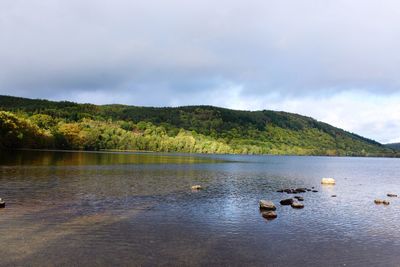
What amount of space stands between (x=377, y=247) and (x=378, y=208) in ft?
70.5

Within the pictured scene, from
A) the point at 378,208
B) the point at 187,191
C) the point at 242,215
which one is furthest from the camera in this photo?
the point at 187,191

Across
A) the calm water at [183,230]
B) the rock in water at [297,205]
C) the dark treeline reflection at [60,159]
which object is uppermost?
the dark treeline reflection at [60,159]

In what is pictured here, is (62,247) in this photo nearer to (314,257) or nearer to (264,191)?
(314,257)

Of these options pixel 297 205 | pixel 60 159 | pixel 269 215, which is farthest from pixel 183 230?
pixel 60 159

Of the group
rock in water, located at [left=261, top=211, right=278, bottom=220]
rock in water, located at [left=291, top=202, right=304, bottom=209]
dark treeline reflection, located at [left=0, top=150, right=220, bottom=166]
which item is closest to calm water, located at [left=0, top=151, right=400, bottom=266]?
rock in water, located at [left=261, top=211, right=278, bottom=220]

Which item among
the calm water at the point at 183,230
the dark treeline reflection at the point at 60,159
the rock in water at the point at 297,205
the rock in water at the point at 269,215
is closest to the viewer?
the calm water at the point at 183,230

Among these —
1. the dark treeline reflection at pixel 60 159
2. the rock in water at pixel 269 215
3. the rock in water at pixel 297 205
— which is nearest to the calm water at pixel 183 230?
the rock in water at pixel 269 215

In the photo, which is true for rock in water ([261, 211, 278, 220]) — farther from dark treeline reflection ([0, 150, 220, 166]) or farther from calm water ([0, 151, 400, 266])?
dark treeline reflection ([0, 150, 220, 166])

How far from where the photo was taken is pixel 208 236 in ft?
94.6

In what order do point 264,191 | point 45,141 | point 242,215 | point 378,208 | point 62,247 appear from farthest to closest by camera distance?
point 45,141, point 264,191, point 378,208, point 242,215, point 62,247

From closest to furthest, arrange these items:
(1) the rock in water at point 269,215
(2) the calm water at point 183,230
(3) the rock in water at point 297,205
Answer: (2) the calm water at point 183,230, (1) the rock in water at point 269,215, (3) the rock in water at point 297,205

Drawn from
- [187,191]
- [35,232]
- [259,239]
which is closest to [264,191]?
[187,191]

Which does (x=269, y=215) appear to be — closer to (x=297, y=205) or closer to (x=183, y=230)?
(x=297, y=205)

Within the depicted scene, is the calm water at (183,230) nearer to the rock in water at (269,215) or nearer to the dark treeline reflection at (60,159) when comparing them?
the rock in water at (269,215)
